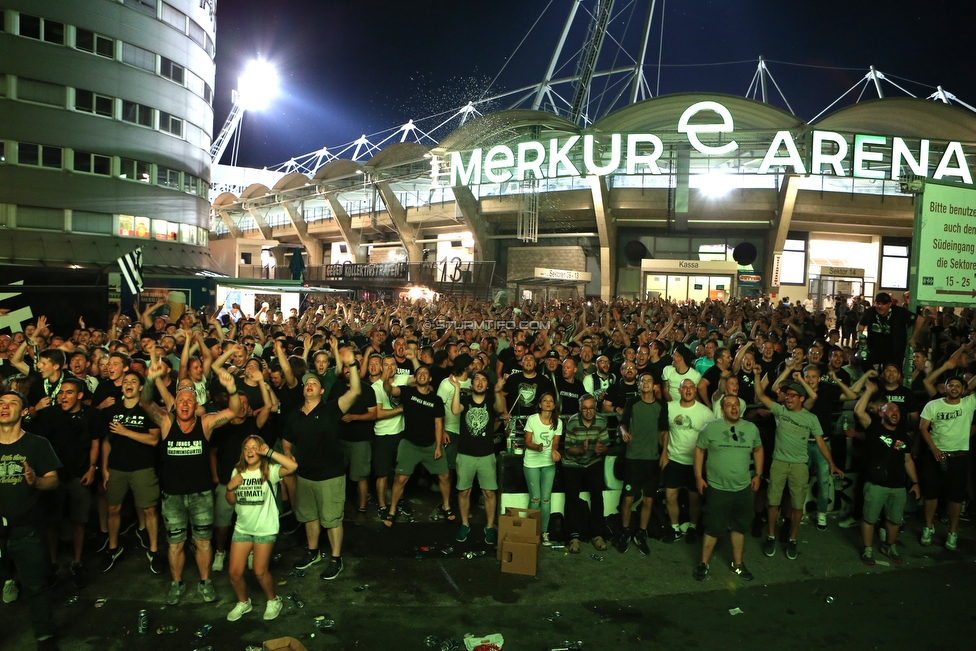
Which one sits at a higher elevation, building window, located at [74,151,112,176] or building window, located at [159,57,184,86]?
building window, located at [159,57,184,86]

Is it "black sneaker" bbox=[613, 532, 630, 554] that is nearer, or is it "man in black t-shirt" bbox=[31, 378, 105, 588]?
"man in black t-shirt" bbox=[31, 378, 105, 588]

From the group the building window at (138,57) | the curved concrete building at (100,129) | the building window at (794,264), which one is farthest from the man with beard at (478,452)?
the building window at (138,57)

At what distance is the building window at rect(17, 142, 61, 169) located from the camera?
82.1 ft

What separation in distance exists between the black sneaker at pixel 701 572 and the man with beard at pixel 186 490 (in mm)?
4422

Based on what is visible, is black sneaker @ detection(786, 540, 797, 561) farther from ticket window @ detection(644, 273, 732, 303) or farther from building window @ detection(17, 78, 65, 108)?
building window @ detection(17, 78, 65, 108)

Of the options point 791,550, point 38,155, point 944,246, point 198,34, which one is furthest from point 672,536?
point 198,34

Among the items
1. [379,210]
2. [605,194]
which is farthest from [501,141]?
[379,210]

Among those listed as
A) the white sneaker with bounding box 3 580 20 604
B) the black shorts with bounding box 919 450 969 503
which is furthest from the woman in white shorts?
the black shorts with bounding box 919 450 969 503

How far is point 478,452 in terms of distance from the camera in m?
6.47

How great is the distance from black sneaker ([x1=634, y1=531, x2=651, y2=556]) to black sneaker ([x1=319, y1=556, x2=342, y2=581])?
3114mm

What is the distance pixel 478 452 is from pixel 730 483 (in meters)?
2.55

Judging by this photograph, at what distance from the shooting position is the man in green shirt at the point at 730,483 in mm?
5824

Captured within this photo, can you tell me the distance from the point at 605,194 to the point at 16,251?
25061 millimetres

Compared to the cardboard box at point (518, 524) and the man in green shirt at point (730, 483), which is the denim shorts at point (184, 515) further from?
the man in green shirt at point (730, 483)
